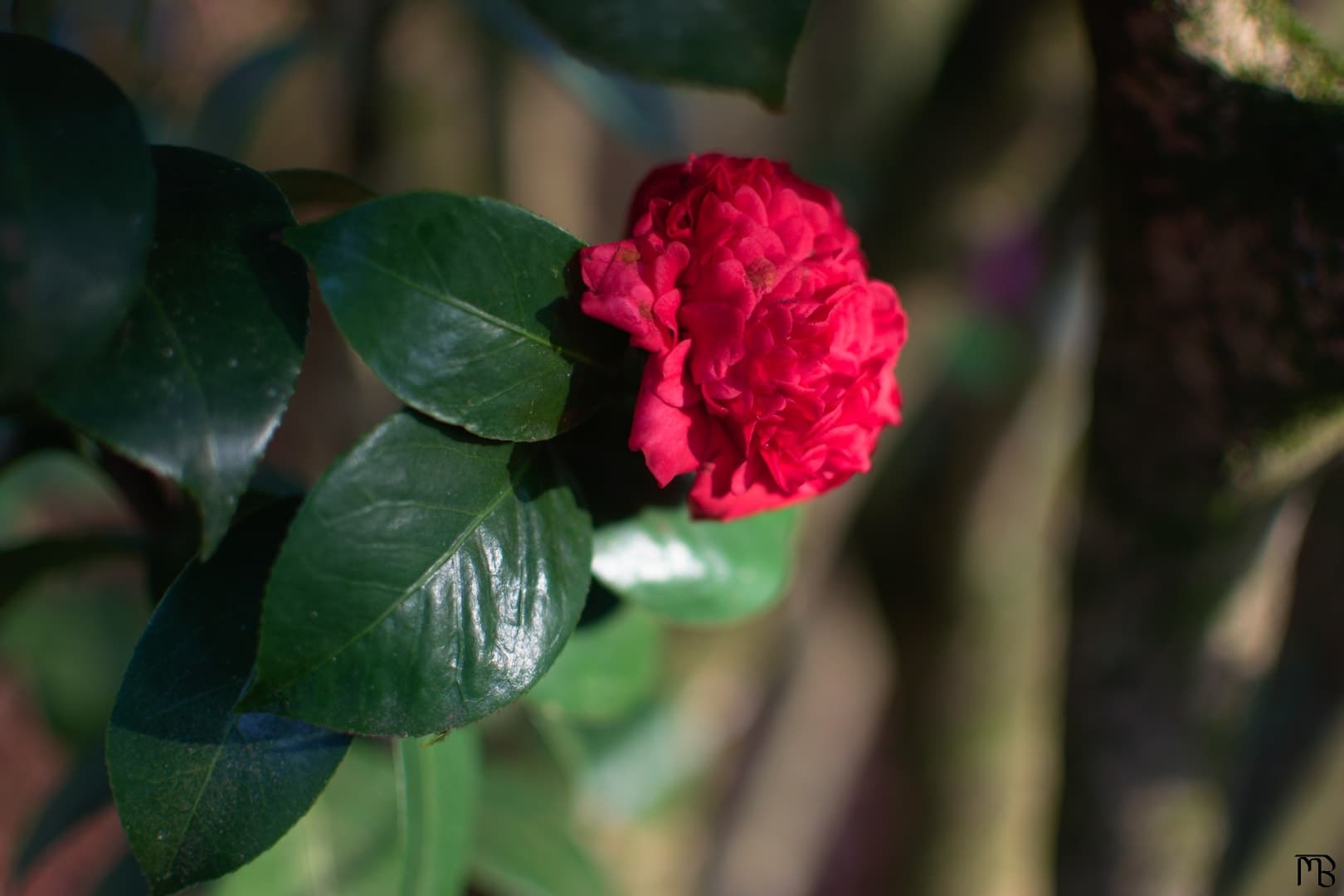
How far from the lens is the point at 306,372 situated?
149cm

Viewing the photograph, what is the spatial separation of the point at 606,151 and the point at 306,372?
6.15ft

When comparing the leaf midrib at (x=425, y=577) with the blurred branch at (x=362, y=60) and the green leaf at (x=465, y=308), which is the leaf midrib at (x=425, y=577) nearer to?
the green leaf at (x=465, y=308)

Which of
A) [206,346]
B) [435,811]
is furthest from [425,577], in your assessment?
[435,811]

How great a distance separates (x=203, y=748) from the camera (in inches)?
15.3

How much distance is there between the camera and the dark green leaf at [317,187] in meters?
0.47

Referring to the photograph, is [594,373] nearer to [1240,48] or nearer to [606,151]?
[1240,48]

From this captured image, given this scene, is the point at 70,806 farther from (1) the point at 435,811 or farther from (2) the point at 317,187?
(2) the point at 317,187

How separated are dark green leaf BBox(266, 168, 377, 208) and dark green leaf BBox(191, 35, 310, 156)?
0.56m

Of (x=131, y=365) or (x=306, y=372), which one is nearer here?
(x=131, y=365)

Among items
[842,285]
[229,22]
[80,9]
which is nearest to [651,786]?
[842,285]

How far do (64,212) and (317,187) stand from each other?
19 centimetres

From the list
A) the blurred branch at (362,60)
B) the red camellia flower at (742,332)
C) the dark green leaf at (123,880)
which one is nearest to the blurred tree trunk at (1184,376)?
the red camellia flower at (742,332)

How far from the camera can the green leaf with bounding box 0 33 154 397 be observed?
0.30 m

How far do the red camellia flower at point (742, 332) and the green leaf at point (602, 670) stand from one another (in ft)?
0.76
